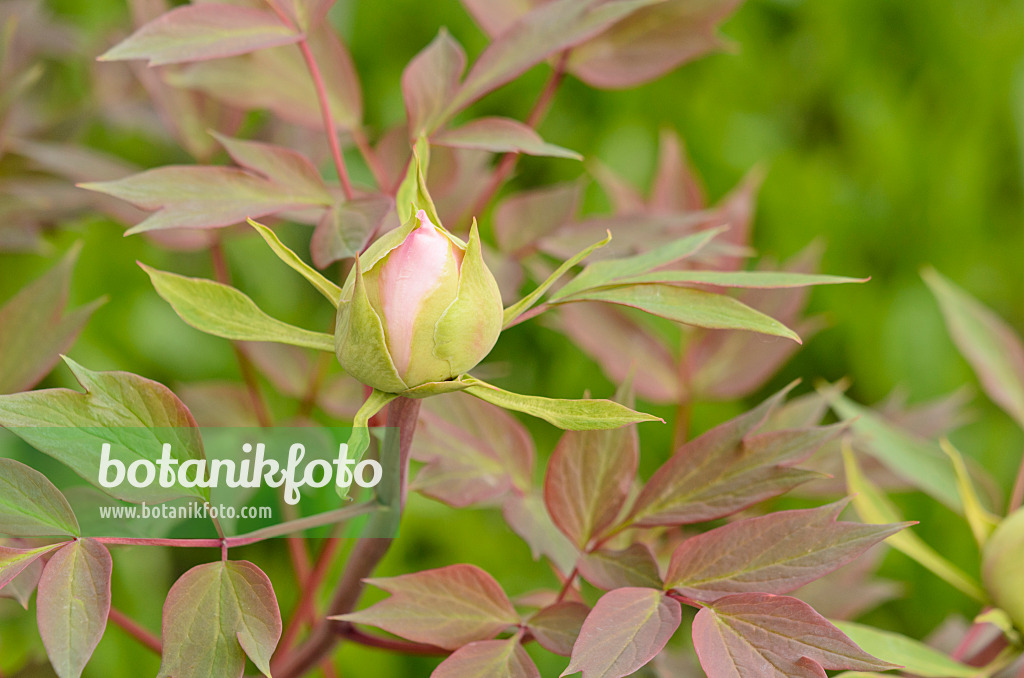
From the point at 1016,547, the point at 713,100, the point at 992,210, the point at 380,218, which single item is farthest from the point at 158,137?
the point at 992,210

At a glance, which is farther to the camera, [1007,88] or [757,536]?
[1007,88]

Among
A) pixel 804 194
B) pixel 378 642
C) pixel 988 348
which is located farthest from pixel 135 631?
pixel 804 194

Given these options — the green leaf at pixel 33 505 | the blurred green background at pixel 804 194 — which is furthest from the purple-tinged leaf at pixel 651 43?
the blurred green background at pixel 804 194

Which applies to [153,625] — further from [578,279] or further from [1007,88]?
[1007,88]

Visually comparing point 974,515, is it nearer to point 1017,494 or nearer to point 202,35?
point 1017,494

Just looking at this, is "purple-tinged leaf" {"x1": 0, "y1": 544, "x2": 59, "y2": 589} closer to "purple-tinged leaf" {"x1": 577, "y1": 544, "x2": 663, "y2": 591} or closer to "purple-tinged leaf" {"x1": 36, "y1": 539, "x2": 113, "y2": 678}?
"purple-tinged leaf" {"x1": 36, "y1": 539, "x2": 113, "y2": 678}
